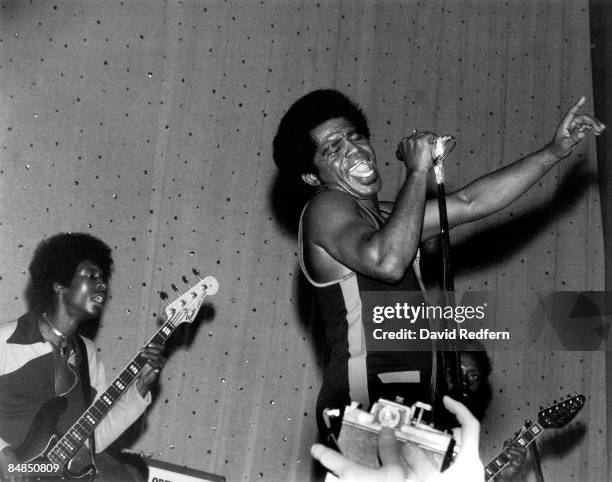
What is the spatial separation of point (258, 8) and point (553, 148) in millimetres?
1275

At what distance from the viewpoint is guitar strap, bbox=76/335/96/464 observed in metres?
2.24

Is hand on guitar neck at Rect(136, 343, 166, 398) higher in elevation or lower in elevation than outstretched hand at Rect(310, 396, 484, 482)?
higher

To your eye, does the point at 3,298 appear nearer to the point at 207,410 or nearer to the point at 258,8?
the point at 207,410

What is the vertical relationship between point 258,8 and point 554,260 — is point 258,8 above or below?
above

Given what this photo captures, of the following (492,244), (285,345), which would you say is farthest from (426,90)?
(285,345)

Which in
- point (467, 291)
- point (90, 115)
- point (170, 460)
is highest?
point (90, 115)

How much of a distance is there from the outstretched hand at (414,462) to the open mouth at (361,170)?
0.78 m

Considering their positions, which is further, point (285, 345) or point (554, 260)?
point (554, 260)

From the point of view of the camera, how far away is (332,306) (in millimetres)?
1639

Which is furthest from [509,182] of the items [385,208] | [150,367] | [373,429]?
[150,367]

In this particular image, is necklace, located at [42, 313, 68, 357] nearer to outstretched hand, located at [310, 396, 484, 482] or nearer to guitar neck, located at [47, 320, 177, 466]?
guitar neck, located at [47, 320, 177, 466]

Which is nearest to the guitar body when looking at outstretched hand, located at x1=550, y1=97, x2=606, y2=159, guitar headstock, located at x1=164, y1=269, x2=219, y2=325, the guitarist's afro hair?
the guitarist's afro hair

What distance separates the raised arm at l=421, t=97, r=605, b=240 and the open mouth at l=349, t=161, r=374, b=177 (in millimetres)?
213

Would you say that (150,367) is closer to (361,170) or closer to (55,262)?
(55,262)
